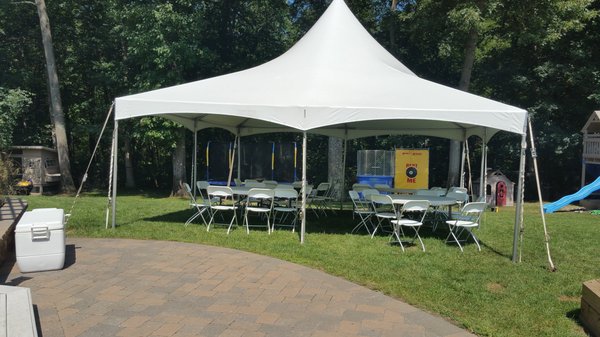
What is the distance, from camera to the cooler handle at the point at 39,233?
5172mm

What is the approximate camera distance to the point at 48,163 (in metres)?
16.8

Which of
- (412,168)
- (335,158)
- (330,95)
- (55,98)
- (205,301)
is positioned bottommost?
(205,301)

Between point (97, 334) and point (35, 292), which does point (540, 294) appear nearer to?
point (97, 334)

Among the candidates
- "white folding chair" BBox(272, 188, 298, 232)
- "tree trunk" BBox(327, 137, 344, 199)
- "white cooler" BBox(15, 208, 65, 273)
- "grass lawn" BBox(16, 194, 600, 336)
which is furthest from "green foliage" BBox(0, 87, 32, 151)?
"white cooler" BBox(15, 208, 65, 273)

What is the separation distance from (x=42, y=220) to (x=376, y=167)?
34.8ft

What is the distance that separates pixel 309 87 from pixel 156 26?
28.4ft

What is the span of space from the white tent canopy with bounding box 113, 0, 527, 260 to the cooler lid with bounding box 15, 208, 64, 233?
2.16 meters

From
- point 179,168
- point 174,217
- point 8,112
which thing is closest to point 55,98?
point 8,112

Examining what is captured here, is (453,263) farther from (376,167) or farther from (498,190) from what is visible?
(498,190)

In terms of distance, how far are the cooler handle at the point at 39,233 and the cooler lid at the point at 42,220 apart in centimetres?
4

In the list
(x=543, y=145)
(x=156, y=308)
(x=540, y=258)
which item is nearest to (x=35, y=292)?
(x=156, y=308)

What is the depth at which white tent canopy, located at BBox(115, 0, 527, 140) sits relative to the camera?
274 inches

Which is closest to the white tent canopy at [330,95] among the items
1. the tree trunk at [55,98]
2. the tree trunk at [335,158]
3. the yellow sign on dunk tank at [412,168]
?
the yellow sign on dunk tank at [412,168]

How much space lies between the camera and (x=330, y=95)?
Answer: 24.4 feet
